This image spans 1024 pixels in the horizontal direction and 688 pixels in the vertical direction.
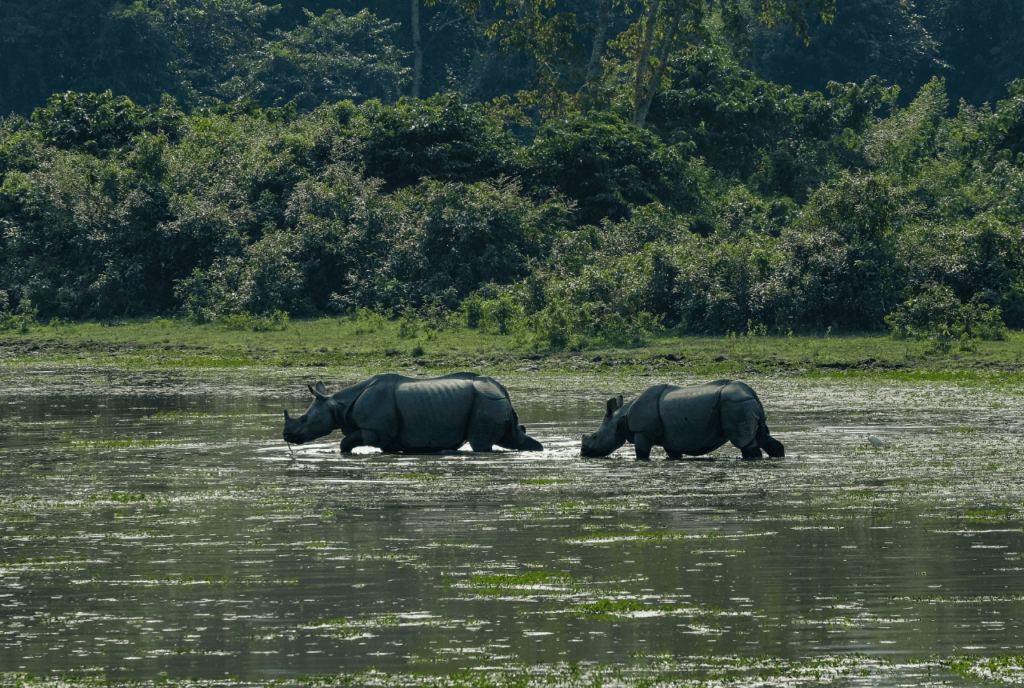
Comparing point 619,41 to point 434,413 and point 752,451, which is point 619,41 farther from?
point 752,451

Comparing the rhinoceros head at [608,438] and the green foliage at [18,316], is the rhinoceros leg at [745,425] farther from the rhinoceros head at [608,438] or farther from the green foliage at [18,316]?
the green foliage at [18,316]

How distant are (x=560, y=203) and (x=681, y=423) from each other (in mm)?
18418

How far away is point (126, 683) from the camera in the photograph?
6418 millimetres

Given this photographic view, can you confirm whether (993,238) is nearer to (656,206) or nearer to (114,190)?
(656,206)

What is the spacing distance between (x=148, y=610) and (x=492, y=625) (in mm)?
1812

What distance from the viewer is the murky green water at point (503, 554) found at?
6.90 meters

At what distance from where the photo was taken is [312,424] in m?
14.0

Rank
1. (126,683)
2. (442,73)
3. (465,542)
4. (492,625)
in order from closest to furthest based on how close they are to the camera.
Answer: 1. (126,683)
2. (492,625)
3. (465,542)
4. (442,73)

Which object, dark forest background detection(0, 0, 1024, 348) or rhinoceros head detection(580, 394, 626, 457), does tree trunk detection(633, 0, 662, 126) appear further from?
rhinoceros head detection(580, 394, 626, 457)

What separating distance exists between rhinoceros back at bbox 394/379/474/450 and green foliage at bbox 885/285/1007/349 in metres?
11.0

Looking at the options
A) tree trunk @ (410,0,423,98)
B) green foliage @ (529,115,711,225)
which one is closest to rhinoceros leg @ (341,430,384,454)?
green foliage @ (529,115,711,225)

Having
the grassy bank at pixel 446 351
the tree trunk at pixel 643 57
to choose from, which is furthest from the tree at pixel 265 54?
the grassy bank at pixel 446 351

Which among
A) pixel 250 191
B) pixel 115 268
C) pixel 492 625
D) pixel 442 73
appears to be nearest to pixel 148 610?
pixel 492 625

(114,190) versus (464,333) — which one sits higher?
(114,190)
